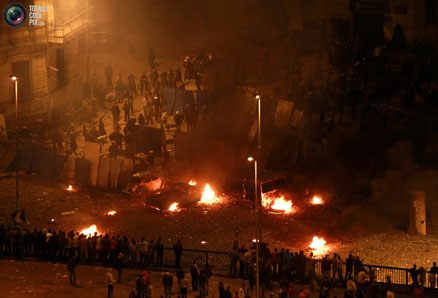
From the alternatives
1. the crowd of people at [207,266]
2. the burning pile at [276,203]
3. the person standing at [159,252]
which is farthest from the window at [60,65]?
the person standing at [159,252]

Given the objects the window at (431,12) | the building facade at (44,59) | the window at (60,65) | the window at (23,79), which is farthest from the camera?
the window at (431,12)

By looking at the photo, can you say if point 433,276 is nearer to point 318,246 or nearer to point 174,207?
point 318,246

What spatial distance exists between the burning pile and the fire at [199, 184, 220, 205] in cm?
235

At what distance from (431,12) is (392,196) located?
19.7 metres

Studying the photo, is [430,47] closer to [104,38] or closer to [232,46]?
[232,46]

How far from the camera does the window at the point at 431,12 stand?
44969 mm

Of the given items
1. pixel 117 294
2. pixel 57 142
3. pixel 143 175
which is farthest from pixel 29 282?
pixel 57 142

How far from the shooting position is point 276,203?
30797 millimetres

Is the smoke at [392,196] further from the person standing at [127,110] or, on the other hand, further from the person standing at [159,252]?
the person standing at [127,110]

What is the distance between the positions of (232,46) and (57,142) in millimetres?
17885

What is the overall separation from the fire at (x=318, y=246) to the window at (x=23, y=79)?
21.5 metres

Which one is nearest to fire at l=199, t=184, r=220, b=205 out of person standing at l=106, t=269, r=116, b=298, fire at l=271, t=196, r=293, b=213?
fire at l=271, t=196, r=293, b=213

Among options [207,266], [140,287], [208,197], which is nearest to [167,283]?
[140,287]

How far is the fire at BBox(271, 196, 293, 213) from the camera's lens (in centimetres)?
3055
